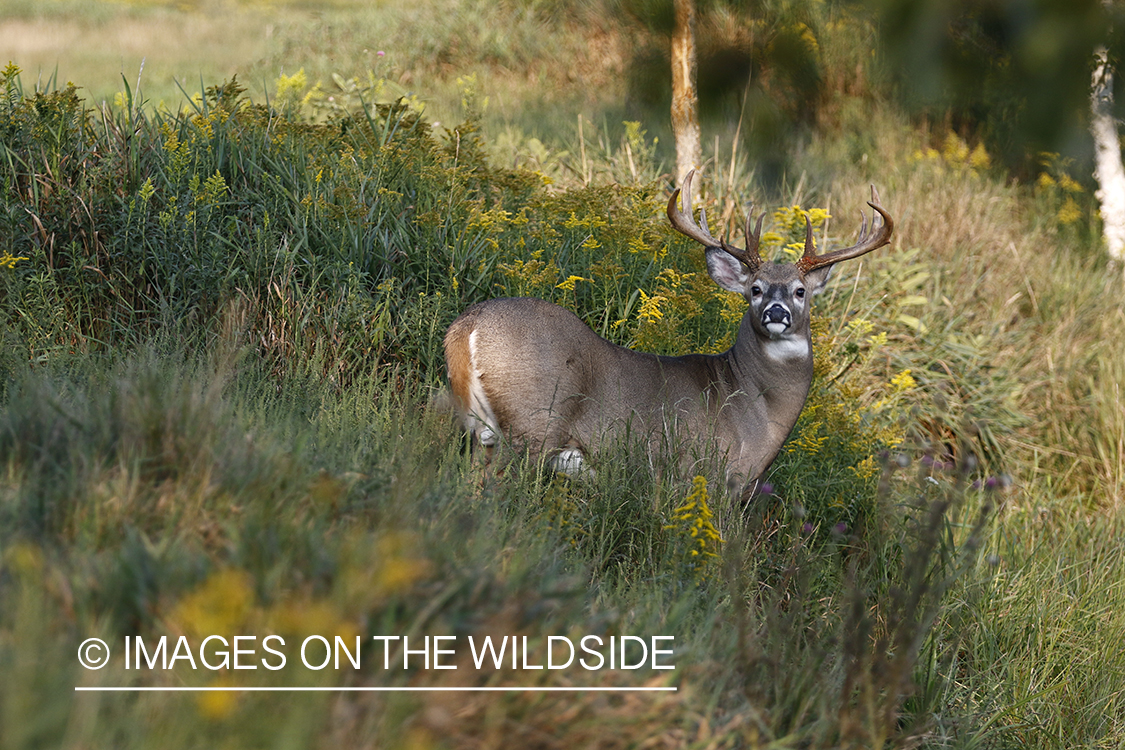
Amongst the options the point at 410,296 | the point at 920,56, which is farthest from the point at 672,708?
the point at 920,56

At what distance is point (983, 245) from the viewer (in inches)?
314

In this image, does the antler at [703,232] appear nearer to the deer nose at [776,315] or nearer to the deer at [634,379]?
the deer at [634,379]

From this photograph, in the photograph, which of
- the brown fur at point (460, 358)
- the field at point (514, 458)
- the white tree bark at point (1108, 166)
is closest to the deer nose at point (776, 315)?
the field at point (514, 458)

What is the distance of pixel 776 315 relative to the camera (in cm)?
430

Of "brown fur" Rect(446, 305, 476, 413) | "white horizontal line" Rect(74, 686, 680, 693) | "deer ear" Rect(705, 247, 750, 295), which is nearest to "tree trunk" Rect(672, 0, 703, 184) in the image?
"deer ear" Rect(705, 247, 750, 295)

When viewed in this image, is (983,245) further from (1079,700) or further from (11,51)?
(11,51)

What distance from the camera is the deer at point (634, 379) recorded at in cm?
414

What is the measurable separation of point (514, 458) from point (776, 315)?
125 cm

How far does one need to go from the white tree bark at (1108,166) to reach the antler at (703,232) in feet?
17.9

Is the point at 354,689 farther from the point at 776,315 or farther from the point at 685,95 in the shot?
the point at 685,95

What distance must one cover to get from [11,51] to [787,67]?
7.78 meters

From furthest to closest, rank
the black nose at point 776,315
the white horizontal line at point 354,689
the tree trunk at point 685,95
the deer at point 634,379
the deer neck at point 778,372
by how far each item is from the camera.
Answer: the tree trunk at point 685,95
the deer neck at point 778,372
the black nose at point 776,315
the deer at point 634,379
the white horizontal line at point 354,689

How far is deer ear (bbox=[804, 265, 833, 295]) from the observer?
455cm

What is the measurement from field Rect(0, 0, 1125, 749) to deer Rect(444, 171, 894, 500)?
226mm
